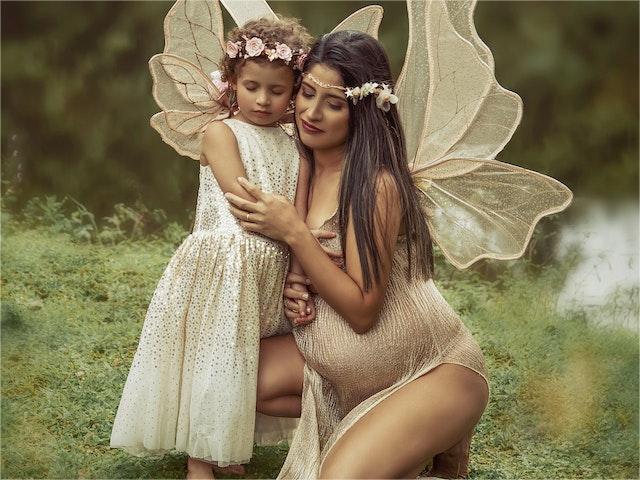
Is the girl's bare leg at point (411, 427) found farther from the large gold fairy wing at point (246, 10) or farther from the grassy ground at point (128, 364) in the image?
the large gold fairy wing at point (246, 10)

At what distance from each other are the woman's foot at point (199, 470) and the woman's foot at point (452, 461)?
A: 1.87 ft

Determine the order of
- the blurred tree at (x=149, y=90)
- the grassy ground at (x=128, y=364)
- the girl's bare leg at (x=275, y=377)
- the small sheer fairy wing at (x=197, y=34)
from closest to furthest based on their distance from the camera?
the girl's bare leg at (x=275, y=377) → the small sheer fairy wing at (x=197, y=34) → the grassy ground at (x=128, y=364) → the blurred tree at (x=149, y=90)

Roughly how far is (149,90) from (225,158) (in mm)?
3504

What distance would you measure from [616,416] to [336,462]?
146cm

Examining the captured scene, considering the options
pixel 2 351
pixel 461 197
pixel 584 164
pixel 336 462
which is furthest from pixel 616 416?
pixel 584 164

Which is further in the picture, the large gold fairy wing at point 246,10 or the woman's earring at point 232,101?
the large gold fairy wing at point 246,10

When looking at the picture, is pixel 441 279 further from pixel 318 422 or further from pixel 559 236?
pixel 318 422

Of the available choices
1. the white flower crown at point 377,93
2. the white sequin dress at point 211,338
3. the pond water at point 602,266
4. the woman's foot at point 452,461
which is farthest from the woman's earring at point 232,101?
the pond water at point 602,266

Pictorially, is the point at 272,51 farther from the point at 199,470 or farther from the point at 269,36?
the point at 199,470

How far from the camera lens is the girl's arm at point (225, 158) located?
258 centimetres

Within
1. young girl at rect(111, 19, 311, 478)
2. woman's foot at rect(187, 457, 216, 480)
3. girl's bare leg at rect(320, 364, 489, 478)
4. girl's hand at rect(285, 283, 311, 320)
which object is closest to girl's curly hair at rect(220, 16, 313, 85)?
young girl at rect(111, 19, 311, 478)

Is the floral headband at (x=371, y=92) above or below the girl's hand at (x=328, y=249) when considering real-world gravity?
above

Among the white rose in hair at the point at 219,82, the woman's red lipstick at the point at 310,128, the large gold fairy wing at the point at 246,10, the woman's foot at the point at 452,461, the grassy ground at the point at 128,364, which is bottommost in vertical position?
the grassy ground at the point at 128,364

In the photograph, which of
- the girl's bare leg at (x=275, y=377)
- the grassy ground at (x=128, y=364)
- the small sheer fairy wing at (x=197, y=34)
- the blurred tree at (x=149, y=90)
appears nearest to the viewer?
the girl's bare leg at (x=275, y=377)
